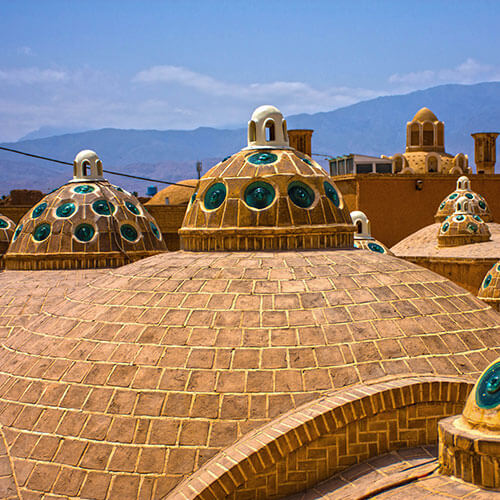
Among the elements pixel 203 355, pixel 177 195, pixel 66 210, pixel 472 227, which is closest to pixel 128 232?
pixel 66 210

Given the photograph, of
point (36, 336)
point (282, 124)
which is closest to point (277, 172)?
point (282, 124)

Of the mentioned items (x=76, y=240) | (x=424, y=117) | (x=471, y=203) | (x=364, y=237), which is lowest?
(x=364, y=237)

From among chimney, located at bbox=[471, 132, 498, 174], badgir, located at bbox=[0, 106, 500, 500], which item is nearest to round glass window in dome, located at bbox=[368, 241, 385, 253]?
badgir, located at bbox=[0, 106, 500, 500]

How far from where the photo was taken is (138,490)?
260 inches

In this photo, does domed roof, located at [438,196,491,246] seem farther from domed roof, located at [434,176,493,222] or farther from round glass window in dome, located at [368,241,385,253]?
round glass window in dome, located at [368,241,385,253]

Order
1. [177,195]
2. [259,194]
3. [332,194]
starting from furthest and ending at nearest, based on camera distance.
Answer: [177,195], [332,194], [259,194]

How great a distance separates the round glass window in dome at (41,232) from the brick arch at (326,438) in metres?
9.35

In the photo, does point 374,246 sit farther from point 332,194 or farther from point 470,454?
point 470,454

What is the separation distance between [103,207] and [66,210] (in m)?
0.81

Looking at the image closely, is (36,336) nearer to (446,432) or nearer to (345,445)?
(345,445)

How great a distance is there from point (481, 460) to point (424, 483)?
682 millimetres

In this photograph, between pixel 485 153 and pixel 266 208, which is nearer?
pixel 266 208

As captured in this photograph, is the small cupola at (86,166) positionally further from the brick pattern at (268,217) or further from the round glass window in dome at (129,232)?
the brick pattern at (268,217)

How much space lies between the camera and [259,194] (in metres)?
9.54
